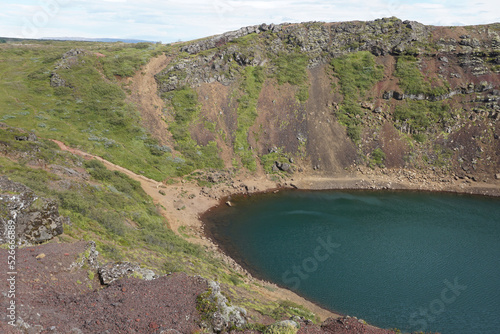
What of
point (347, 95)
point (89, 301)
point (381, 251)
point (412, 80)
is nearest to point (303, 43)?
point (347, 95)

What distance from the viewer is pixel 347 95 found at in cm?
8594

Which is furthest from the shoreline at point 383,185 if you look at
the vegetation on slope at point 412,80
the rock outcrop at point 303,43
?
the rock outcrop at point 303,43

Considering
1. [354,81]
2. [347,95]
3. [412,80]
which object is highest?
[412,80]

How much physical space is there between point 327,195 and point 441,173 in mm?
31134

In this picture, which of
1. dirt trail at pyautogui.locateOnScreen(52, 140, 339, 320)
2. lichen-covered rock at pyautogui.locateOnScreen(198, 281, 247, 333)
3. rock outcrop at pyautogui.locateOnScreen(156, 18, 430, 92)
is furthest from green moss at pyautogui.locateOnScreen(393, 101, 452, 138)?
lichen-covered rock at pyautogui.locateOnScreen(198, 281, 247, 333)

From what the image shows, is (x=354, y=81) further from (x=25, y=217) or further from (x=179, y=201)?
(x=25, y=217)

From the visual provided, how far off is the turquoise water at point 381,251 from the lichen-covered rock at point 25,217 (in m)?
27.6

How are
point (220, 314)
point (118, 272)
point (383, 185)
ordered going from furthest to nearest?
1. point (383, 185)
2. point (118, 272)
3. point (220, 314)

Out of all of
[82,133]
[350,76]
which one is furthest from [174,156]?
[350,76]

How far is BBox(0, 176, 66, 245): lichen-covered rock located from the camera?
20.9 m

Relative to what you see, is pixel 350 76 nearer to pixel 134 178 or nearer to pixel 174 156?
pixel 174 156

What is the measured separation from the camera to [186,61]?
84.5 metres

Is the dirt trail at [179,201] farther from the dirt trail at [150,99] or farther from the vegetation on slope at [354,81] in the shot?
the vegetation on slope at [354,81]

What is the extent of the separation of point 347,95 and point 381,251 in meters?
52.3
